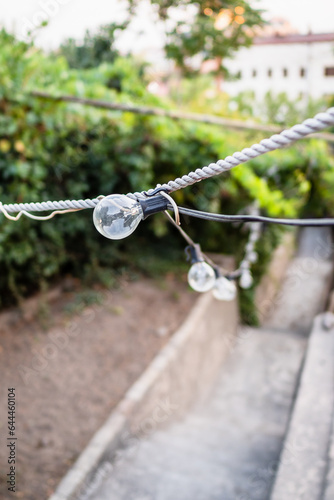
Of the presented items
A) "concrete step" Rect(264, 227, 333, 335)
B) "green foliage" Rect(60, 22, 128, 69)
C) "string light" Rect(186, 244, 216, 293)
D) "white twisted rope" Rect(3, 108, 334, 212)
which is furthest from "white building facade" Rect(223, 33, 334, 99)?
"white twisted rope" Rect(3, 108, 334, 212)

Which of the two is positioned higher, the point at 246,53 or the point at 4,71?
the point at 246,53

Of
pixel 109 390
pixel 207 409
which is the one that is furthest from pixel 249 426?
pixel 109 390

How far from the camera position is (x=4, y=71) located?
12.0ft

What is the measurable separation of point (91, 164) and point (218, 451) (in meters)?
3.69

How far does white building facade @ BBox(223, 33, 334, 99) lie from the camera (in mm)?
5899

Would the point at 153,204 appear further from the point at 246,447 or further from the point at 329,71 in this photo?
the point at 329,71

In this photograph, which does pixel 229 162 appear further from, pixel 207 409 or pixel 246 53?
pixel 246 53

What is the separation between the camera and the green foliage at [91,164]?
157 inches

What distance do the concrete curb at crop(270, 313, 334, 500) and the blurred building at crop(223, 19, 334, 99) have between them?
4.06m

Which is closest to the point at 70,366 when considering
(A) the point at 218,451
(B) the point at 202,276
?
(A) the point at 218,451

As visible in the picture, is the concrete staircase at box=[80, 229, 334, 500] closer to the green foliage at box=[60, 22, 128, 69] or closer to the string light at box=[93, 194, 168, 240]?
the string light at box=[93, 194, 168, 240]

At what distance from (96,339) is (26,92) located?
9.18 feet

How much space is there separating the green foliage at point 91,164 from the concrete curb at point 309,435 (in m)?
2.50

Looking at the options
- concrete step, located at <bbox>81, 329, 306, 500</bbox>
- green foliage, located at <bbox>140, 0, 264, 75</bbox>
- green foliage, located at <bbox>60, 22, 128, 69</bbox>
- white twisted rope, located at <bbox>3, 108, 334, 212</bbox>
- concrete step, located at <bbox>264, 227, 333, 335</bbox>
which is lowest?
concrete step, located at <bbox>81, 329, 306, 500</bbox>
